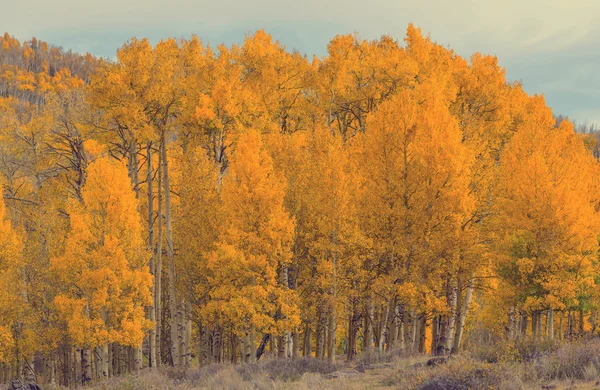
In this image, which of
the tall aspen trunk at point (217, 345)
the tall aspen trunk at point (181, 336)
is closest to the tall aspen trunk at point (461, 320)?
the tall aspen trunk at point (181, 336)

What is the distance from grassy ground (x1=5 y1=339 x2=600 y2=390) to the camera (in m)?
10.2

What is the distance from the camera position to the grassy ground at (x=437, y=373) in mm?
10250

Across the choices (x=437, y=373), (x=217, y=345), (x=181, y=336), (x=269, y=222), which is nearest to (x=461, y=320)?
(x=269, y=222)

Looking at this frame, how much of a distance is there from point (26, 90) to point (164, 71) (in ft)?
655

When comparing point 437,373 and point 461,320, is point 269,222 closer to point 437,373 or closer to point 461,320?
point 461,320

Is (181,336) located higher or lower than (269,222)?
lower

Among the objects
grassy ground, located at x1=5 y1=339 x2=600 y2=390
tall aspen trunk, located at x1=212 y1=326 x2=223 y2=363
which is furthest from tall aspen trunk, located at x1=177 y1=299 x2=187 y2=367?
grassy ground, located at x1=5 y1=339 x2=600 y2=390

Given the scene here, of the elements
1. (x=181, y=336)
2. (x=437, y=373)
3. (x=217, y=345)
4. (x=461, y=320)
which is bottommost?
(x=217, y=345)

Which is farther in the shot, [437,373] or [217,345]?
[217,345]

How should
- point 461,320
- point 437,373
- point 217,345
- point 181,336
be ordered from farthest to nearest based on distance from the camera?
point 217,345 → point 181,336 → point 461,320 → point 437,373

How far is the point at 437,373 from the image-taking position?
10875 mm

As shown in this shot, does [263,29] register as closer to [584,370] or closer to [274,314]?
[274,314]

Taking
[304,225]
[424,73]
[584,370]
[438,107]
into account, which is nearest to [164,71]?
[304,225]

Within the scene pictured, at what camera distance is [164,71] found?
21.2 m
